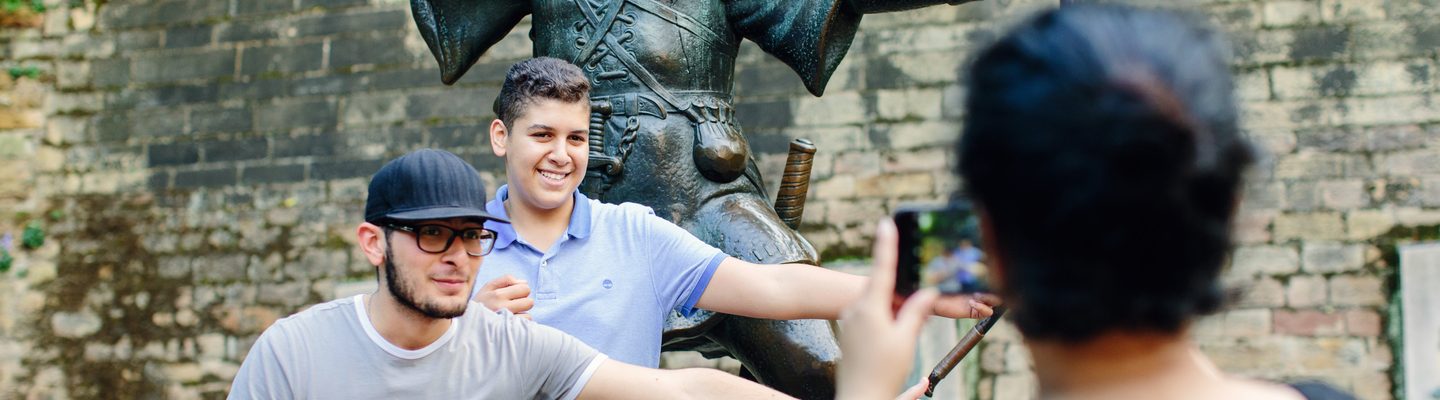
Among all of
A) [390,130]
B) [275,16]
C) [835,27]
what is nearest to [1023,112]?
[835,27]

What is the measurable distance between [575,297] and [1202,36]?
5.54 ft

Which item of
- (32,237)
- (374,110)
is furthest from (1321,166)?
(32,237)

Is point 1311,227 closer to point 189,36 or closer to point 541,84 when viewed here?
point 541,84

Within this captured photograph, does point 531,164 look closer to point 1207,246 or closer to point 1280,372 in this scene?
point 1207,246

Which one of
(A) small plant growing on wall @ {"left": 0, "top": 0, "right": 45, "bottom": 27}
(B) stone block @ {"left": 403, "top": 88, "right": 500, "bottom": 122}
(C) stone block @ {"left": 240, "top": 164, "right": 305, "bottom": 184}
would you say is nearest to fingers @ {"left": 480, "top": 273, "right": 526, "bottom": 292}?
(B) stone block @ {"left": 403, "top": 88, "right": 500, "bottom": 122}

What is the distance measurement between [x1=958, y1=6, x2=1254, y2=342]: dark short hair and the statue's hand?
2.27 feet

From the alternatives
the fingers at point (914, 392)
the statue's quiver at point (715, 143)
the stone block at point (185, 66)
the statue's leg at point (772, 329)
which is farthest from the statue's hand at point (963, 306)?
the stone block at point (185, 66)

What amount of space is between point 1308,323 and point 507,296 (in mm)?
6178

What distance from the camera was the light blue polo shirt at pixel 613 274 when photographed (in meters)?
2.45

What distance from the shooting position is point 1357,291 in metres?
7.32

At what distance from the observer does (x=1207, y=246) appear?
0.87m

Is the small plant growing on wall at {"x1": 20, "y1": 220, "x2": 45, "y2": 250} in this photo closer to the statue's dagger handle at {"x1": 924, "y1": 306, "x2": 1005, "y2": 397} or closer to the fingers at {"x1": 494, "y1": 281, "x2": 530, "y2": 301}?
the fingers at {"x1": 494, "y1": 281, "x2": 530, "y2": 301}

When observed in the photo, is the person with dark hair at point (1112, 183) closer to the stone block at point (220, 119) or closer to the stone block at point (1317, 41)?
the stone block at point (1317, 41)

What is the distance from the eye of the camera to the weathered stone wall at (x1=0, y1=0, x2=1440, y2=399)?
734cm
